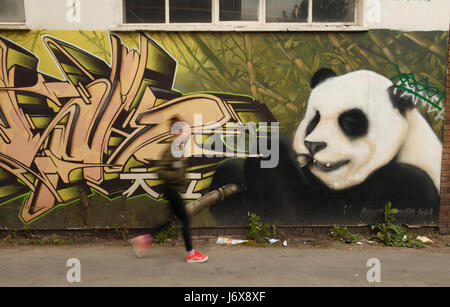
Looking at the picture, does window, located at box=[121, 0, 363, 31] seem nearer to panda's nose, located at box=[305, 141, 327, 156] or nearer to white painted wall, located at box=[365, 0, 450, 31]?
white painted wall, located at box=[365, 0, 450, 31]

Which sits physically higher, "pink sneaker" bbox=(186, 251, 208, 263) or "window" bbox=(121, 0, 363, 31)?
"window" bbox=(121, 0, 363, 31)

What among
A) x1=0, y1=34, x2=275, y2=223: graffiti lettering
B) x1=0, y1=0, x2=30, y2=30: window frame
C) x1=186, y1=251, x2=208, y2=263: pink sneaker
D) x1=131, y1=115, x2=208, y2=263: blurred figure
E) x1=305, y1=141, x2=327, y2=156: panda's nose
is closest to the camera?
x1=131, y1=115, x2=208, y2=263: blurred figure

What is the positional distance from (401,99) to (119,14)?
169 inches

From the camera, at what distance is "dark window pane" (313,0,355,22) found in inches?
192

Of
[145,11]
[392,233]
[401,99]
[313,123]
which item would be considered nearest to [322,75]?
[313,123]

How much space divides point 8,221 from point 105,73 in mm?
2634

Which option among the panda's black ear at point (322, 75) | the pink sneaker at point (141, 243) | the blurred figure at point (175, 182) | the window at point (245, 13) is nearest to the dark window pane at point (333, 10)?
the window at point (245, 13)

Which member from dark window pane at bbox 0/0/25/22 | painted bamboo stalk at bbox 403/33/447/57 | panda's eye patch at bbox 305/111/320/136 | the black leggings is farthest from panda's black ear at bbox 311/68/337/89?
dark window pane at bbox 0/0/25/22

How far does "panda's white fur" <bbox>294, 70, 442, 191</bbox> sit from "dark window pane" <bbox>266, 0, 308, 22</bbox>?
1.08m

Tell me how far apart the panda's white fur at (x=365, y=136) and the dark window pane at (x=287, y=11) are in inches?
42.5

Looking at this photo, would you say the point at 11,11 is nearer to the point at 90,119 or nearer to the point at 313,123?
the point at 90,119

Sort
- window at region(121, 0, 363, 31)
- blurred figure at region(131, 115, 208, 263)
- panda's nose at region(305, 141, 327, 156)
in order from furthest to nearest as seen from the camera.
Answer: panda's nose at region(305, 141, 327, 156), window at region(121, 0, 363, 31), blurred figure at region(131, 115, 208, 263)

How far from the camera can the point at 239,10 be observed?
15.9 ft
